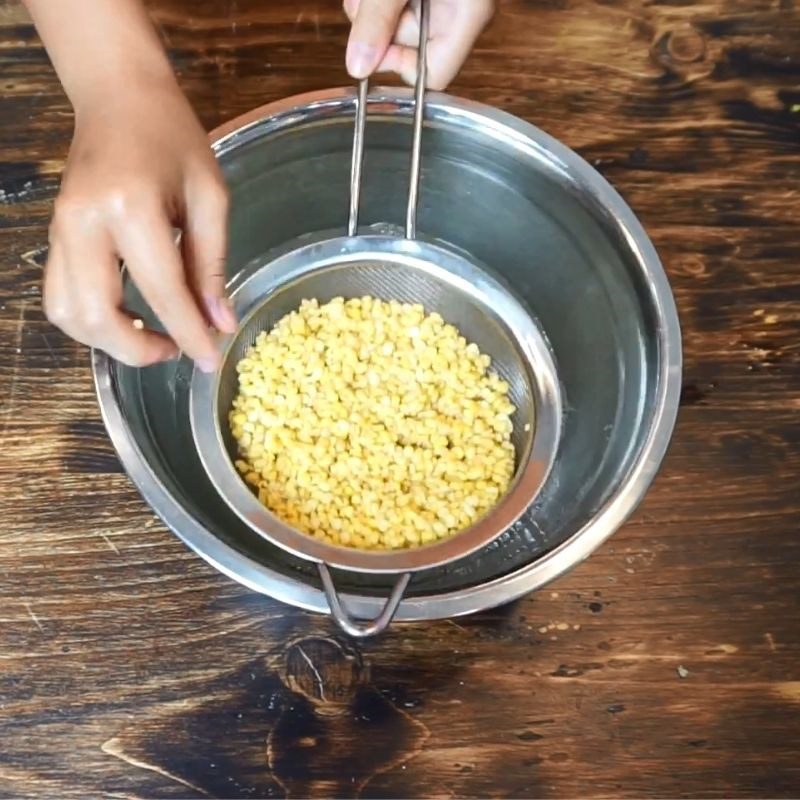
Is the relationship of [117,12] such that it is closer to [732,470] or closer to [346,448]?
[346,448]

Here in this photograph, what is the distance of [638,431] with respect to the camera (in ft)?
2.52

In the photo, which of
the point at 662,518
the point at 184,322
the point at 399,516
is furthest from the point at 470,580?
the point at 184,322

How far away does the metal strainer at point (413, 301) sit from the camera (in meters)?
0.82

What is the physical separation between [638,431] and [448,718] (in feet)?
0.94

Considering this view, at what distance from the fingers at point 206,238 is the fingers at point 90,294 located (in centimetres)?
5

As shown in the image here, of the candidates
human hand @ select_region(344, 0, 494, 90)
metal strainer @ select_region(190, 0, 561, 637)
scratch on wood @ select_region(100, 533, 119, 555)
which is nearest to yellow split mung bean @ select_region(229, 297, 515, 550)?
metal strainer @ select_region(190, 0, 561, 637)

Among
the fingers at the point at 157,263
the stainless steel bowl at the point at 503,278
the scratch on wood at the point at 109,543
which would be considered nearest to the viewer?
the fingers at the point at 157,263

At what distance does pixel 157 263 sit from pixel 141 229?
0.02 meters

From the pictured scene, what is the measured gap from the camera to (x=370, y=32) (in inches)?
29.7

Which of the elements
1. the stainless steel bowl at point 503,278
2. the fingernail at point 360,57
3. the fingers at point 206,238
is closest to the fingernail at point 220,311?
the fingers at point 206,238

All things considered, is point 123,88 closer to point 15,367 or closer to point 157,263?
point 157,263

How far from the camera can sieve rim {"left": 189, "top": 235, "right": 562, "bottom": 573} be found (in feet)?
2.53

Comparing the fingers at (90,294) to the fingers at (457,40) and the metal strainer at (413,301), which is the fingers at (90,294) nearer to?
the metal strainer at (413,301)

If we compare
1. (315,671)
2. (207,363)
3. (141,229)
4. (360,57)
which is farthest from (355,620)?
(360,57)
